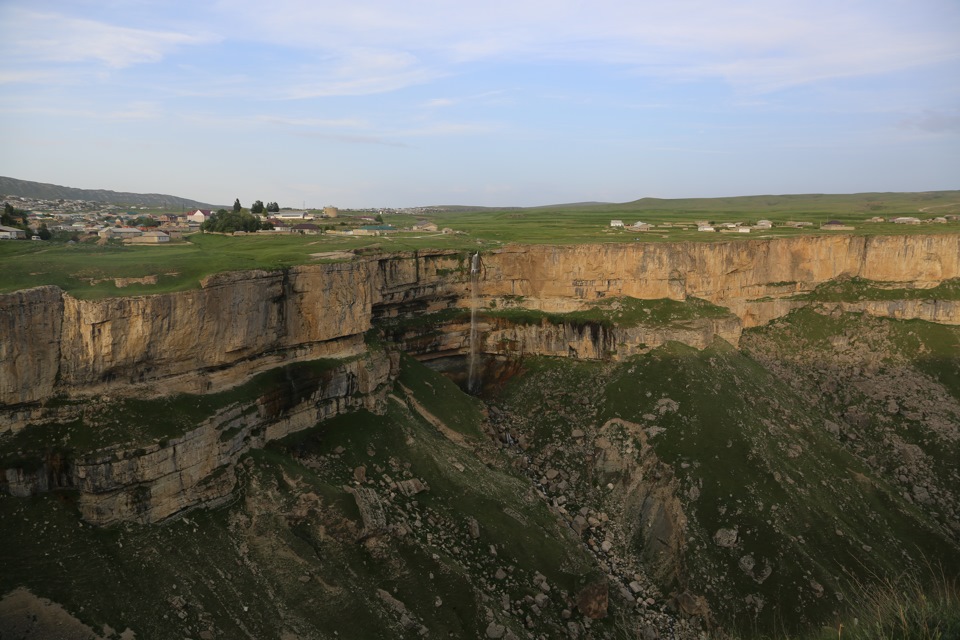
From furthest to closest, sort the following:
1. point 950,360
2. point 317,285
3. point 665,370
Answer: point 950,360 < point 665,370 < point 317,285

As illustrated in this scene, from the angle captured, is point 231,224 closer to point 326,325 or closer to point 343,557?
point 326,325

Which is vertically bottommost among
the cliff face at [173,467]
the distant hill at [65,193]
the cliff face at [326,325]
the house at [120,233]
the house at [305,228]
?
the cliff face at [173,467]

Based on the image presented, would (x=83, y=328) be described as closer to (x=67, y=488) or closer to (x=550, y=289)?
(x=67, y=488)

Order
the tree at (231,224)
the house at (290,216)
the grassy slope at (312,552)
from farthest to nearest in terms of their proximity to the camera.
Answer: the house at (290,216) → the tree at (231,224) → the grassy slope at (312,552)

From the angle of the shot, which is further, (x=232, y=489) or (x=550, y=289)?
(x=550, y=289)

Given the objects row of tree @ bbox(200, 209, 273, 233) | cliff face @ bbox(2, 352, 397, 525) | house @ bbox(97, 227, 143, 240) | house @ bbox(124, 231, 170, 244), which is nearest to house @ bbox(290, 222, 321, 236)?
row of tree @ bbox(200, 209, 273, 233)

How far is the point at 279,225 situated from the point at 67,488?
4721 cm

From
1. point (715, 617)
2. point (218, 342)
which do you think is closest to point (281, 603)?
point (218, 342)

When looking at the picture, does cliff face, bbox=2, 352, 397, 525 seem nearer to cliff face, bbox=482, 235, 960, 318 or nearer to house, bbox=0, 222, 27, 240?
house, bbox=0, 222, 27, 240

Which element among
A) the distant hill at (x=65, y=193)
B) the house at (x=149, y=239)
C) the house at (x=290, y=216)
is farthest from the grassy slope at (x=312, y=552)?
the distant hill at (x=65, y=193)

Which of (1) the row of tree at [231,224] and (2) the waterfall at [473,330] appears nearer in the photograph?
(2) the waterfall at [473,330]

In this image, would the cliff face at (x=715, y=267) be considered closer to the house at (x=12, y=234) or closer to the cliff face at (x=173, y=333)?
the cliff face at (x=173, y=333)

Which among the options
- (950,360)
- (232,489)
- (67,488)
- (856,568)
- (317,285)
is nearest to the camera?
(67,488)

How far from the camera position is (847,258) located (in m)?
61.5
